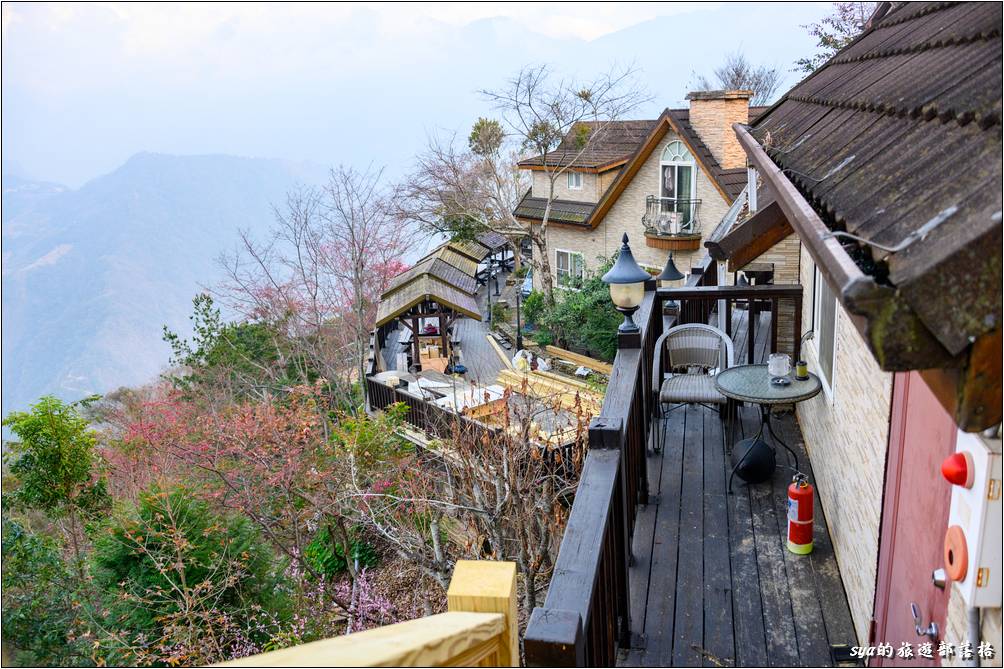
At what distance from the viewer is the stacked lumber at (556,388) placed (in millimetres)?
11523

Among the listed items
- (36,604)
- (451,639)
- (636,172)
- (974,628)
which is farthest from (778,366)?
(636,172)

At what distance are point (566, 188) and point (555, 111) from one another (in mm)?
2776

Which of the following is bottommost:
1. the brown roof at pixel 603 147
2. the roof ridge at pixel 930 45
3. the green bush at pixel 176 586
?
the green bush at pixel 176 586

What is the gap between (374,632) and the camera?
1.36m

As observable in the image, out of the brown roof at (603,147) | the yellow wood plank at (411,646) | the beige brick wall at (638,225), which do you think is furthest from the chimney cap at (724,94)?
the yellow wood plank at (411,646)

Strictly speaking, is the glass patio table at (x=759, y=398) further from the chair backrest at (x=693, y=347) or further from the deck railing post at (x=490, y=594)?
the deck railing post at (x=490, y=594)

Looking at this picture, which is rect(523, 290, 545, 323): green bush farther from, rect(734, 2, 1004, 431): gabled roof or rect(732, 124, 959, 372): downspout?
rect(732, 124, 959, 372): downspout

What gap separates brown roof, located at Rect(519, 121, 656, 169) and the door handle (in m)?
21.1

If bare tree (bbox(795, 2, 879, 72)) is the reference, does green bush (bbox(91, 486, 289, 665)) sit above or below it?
below

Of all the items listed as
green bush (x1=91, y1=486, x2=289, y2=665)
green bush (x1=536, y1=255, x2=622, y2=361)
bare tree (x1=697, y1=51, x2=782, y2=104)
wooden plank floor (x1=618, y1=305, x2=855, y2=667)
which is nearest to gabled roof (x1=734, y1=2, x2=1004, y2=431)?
wooden plank floor (x1=618, y1=305, x2=855, y2=667)

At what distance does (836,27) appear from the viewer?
21.3 metres

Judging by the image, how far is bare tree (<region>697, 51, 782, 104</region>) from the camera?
3816 cm

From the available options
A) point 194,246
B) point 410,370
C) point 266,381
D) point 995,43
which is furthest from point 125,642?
point 194,246

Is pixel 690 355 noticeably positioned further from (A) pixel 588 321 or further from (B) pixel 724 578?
(A) pixel 588 321
